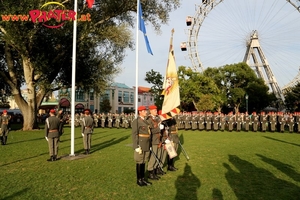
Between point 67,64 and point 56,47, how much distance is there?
95.5 inches

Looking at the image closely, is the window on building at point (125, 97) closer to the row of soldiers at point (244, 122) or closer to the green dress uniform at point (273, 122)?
the row of soldiers at point (244, 122)

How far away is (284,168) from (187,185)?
11.4ft

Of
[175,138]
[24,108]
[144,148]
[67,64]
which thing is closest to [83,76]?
[67,64]

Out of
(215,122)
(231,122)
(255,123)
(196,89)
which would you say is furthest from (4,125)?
(196,89)

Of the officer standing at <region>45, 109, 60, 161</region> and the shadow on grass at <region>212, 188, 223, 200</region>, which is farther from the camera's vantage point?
the officer standing at <region>45, 109, 60, 161</region>

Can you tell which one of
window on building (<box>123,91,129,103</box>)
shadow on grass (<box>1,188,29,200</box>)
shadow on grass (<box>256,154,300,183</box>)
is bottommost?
shadow on grass (<box>1,188,29,200</box>)

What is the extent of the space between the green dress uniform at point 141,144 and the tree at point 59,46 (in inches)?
514

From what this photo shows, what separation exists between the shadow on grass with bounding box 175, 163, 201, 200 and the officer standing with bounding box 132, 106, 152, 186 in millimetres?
785

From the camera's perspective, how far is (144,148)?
276 inches

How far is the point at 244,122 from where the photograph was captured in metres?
22.8

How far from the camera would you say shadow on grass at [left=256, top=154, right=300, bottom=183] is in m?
7.41

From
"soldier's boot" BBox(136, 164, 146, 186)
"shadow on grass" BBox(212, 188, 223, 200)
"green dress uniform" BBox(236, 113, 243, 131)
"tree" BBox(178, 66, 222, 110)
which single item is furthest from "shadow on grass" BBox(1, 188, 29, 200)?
"tree" BBox(178, 66, 222, 110)

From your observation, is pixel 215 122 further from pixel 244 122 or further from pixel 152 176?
pixel 152 176

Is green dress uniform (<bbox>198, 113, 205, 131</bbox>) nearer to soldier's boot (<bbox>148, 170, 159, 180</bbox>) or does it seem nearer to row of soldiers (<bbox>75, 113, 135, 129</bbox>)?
row of soldiers (<bbox>75, 113, 135, 129</bbox>)
